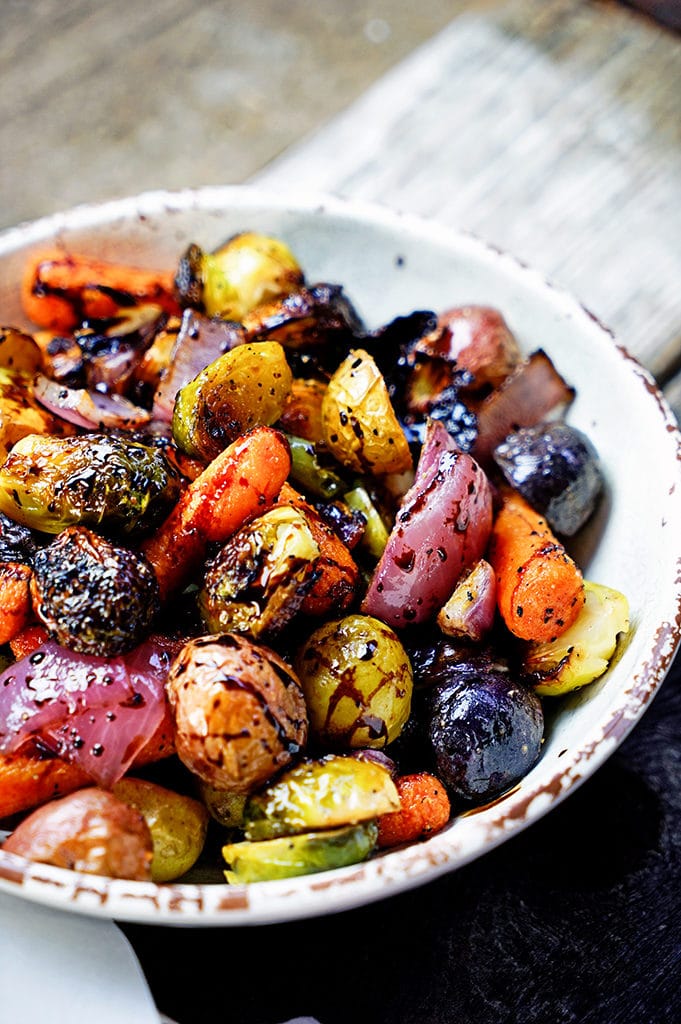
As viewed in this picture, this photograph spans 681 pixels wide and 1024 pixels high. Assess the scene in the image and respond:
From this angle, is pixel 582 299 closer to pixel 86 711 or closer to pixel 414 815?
pixel 414 815

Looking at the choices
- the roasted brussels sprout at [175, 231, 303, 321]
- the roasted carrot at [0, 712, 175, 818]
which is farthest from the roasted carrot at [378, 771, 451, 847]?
the roasted brussels sprout at [175, 231, 303, 321]

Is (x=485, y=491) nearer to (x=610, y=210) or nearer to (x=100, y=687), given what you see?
(x=100, y=687)

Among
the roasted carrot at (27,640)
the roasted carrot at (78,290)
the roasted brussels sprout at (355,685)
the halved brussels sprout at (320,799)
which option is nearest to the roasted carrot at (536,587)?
the roasted brussels sprout at (355,685)

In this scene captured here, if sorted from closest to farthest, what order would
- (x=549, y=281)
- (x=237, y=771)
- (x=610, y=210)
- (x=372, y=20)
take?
(x=237, y=771)
(x=549, y=281)
(x=610, y=210)
(x=372, y=20)

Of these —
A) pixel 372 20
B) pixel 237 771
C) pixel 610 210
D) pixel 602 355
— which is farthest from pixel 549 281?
pixel 372 20

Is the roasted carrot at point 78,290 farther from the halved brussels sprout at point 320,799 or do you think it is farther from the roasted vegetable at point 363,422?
the halved brussels sprout at point 320,799

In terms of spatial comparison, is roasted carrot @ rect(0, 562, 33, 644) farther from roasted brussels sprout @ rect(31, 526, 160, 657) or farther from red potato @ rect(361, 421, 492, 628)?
red potato @ rect(361, 421, 492, 628)
